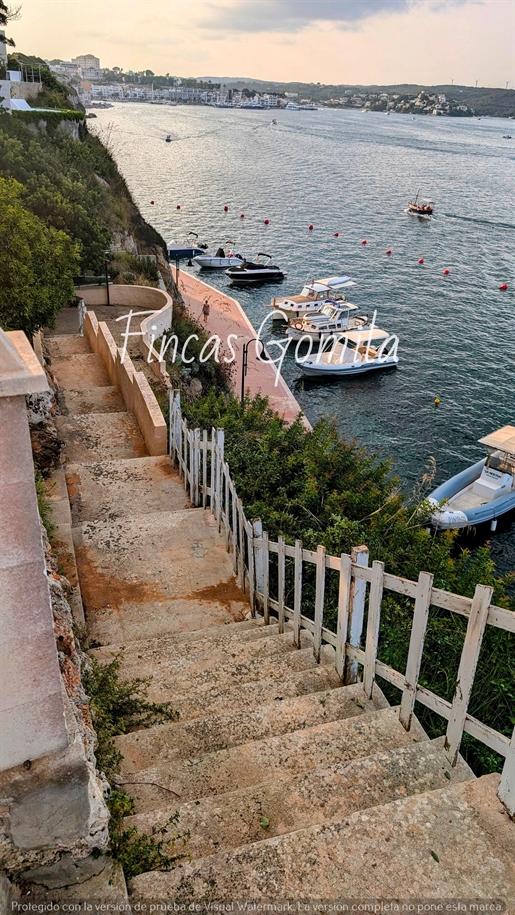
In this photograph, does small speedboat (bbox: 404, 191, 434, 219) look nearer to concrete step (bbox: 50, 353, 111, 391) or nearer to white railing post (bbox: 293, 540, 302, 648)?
concrete step (bbox: 50, 353, 111, 391)

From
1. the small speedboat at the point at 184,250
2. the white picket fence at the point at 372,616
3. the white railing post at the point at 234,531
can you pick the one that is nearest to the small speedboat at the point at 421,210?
the small speedboat at the point at 184,250

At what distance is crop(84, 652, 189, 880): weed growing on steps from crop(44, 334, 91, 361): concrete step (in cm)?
1523

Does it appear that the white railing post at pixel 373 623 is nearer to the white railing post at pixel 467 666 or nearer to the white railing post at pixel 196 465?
the white railing post at pixel 467 666

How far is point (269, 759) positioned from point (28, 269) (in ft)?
44.1

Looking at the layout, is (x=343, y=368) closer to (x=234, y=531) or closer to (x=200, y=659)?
(x=234, y=531)

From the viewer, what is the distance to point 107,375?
16781 millimetres

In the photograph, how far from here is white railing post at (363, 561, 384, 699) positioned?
4197 millimetres

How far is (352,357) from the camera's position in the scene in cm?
3412

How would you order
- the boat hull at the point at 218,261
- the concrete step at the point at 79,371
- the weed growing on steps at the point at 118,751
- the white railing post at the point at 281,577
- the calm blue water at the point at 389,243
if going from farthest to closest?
the boat hull at the point at 218,261
the calm blue water at the point at 389,243
the concrete step at the point at 79,371
the white railing post at the point at 281,577
the weed growing on steps at the point at 118,751

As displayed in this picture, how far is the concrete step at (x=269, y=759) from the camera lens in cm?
384

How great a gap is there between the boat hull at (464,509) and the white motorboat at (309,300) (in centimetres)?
1898

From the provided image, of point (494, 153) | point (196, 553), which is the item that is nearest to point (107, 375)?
point (196, 553)

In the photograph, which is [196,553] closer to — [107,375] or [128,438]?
[128,438]

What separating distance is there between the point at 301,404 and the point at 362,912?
1117 inches
